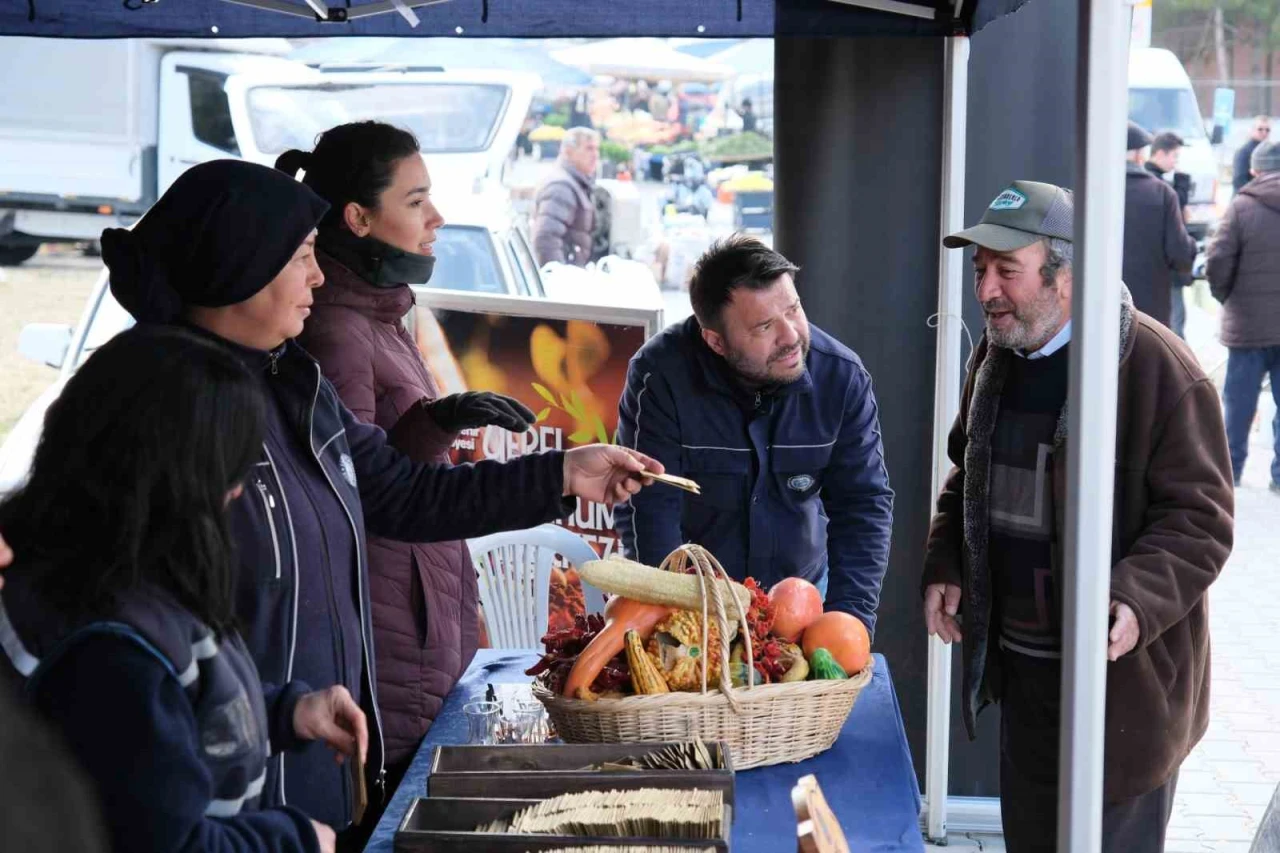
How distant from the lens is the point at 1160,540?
2404 millimetres

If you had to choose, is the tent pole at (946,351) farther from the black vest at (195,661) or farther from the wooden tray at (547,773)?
the black vest at (195,661)

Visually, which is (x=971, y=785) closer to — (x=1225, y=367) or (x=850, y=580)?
(x=850, y=580)

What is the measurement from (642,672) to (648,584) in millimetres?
137

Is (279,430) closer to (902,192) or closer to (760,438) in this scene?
(760,438)

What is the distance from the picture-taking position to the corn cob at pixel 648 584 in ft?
7.07

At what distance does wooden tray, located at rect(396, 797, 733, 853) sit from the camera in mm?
1631

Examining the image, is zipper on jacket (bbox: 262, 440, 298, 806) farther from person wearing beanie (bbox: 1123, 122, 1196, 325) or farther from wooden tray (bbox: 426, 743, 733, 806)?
person wearing beanie (bbox: 1123, 122, 1196, 325)

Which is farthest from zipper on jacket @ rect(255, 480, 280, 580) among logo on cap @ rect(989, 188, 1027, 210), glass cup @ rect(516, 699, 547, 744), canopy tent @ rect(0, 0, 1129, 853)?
canopy tent @ rect(0, 0, 1129, 853)

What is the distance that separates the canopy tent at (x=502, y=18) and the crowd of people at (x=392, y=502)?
817 mm

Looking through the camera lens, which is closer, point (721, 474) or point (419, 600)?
point (419, 600)

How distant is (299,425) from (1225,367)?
5889 mm

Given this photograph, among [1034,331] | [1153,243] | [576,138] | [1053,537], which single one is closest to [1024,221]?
[1034,331]

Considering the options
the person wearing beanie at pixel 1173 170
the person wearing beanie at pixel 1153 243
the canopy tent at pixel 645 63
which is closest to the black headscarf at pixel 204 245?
the person wearing beanie at pixel 1153 243

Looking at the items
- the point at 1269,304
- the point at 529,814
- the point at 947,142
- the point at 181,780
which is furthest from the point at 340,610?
the point at 1269,304
